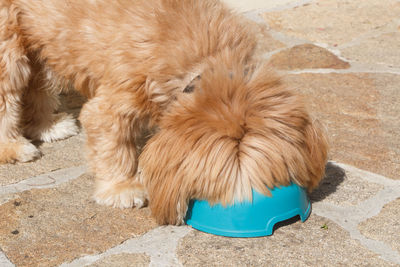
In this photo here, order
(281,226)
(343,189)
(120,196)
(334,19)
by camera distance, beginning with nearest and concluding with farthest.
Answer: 1. (281,226)
2. (120,196)
3. (343,189)
4. (334,19)

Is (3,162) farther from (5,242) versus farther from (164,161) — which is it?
(164,161)

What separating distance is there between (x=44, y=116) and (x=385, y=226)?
8.04 feet

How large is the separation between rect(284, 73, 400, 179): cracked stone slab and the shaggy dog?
0.55 metres

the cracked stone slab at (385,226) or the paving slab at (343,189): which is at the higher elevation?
the cracked stone slab at (385,226)

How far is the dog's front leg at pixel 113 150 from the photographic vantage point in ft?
9.04

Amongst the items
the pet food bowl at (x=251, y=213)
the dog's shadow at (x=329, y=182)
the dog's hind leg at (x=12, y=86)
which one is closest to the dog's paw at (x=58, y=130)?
the dog's hind leg at (x=12, y=86)

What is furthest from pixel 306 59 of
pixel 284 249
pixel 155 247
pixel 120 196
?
pixel 155 247

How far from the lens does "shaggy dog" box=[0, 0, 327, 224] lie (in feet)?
7.84

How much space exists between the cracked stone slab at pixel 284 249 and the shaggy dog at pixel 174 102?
206 millimetres

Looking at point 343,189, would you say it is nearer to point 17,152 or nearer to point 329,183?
point 329,183

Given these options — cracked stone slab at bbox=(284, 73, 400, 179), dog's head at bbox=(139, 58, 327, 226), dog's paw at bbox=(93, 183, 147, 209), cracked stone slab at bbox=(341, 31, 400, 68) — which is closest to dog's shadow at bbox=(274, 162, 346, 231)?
cracked stone slab at bbox=(284, 73, 400, 179)

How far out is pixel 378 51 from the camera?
5.12 metres

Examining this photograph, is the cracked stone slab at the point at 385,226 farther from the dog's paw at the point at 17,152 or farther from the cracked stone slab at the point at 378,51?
the cracked stone slab at the point at 378,51

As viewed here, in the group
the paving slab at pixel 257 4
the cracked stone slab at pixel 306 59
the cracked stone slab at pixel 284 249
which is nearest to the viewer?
the cracked stone slab at pixel 284 249
